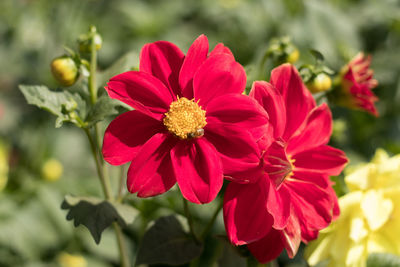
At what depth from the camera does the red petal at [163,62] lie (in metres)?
0.86

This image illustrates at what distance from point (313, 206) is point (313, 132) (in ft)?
0.49

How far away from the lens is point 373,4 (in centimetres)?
227

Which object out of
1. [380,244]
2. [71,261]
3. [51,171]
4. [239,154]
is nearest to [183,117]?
[239,154]

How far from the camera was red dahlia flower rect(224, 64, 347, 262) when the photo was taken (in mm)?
830

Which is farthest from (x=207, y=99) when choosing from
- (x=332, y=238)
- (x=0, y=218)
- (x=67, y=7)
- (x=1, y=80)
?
(x=1, y=80)

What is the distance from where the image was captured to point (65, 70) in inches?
38.6

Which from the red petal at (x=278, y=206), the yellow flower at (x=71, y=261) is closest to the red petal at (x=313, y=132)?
the red petal at (x=278, y=206)

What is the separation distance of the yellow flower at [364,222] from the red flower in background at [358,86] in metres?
0.14

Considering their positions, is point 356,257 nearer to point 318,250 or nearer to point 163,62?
point 318,250

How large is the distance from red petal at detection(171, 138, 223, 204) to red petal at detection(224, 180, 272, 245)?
6cm

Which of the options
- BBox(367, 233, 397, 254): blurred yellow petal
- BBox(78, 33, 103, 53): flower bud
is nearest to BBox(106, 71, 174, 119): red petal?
BBox(78, 33, 103, 53): flower bud

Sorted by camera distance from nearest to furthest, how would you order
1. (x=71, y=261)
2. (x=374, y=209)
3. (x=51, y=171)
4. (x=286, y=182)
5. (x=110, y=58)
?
(x=286, y=182)
(x=374, y=209)
(x=71, y=261)
(x=51, y=171)
(x=110, y=58)

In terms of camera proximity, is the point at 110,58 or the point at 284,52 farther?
the point at 110,58

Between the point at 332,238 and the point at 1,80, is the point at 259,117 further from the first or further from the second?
the point at 1,80
